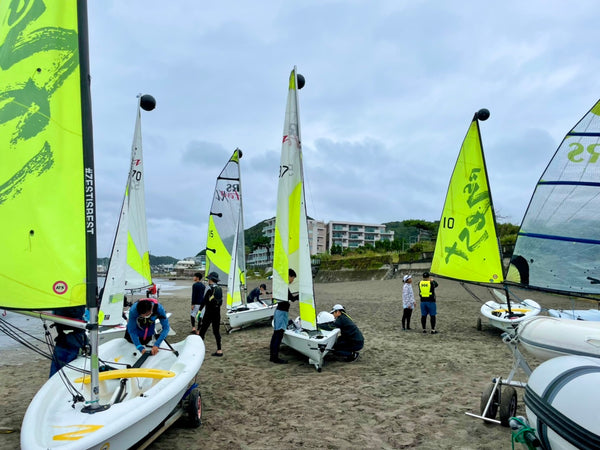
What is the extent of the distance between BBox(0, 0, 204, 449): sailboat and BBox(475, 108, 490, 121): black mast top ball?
6.24m

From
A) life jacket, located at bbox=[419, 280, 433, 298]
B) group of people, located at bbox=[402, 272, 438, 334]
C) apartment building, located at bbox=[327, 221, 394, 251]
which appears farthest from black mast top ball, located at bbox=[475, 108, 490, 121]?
apartment building, located at bbox=[327, 221, 394, 251]

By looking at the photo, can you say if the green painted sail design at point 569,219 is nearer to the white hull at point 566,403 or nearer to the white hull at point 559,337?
the white hull at point 559,337

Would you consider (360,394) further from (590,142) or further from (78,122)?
(78,122)

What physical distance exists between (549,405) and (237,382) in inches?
160

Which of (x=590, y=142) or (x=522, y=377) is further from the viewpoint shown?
(x=522, y=377)

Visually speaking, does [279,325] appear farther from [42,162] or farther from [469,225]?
[42,162]

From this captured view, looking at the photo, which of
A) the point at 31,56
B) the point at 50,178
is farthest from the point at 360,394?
the point at 31,56

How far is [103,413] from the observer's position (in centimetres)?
296

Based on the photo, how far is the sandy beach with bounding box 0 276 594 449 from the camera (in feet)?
12.1

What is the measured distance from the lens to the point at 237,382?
5.52m

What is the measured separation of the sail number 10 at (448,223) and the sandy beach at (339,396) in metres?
2.33

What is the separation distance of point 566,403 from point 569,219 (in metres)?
2.20

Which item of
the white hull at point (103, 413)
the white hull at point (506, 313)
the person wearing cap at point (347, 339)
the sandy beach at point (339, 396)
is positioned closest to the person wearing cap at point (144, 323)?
the white hull at point (103, 413)

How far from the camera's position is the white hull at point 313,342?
603 centimetres
